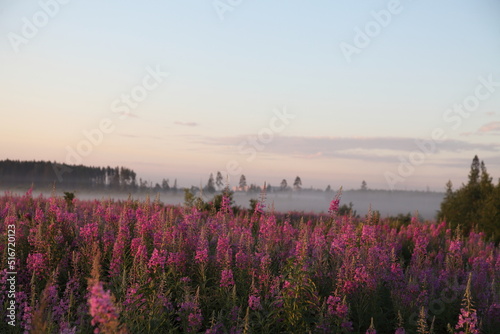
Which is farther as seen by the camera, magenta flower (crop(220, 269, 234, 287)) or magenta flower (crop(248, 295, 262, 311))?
magenta flower (crop(220, 269, 234, 287))

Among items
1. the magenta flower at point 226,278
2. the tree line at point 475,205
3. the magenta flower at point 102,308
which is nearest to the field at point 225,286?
the magenta flower at point 226,278

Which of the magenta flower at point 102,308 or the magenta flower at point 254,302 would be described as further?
the magenta flower at point 254,302

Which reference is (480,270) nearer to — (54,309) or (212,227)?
(212,227)

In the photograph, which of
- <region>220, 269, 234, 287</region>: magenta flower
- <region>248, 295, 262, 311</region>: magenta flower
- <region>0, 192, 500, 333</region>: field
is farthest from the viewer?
Answer: <region>220, 269, 234, 287</region>: magenta flower

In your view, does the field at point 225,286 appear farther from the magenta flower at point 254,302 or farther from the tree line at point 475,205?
the tree line at point 475,205

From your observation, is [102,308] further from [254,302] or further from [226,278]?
[226,278]

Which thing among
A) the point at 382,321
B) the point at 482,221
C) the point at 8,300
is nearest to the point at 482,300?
the point at 382,321

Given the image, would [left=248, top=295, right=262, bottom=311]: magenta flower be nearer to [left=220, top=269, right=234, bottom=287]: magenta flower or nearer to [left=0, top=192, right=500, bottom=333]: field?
[left=0, top=192, right=500, bottom=333]: field

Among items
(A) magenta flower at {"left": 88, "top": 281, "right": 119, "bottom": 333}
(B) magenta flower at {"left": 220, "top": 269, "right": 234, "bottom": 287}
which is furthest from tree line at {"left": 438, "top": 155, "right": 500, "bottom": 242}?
(A) magenta flower at {"left": 88, "top": 281, "right": 119, "bottom": 333}

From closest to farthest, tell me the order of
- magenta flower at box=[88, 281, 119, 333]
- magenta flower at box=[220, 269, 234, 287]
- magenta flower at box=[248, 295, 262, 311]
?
magenta flower at box=[88, 281, 119, 333], magenta flower at box=[248, 295, 262, 311], magenta flower at box=[220, 269, 234, 287]

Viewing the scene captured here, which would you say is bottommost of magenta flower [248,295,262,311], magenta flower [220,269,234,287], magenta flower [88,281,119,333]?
magenta flower [248,295,262,311]

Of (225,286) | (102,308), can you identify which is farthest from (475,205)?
(102,308)

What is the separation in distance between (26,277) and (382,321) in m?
5.60

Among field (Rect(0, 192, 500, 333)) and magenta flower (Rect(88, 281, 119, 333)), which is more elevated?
magenta flower (Rect(88, 281, 119, 333))
